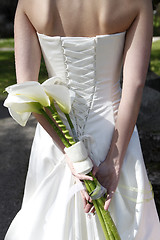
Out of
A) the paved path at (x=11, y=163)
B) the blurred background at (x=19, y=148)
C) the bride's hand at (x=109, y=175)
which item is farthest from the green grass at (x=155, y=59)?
the bride's hand at (x=109, y=175)

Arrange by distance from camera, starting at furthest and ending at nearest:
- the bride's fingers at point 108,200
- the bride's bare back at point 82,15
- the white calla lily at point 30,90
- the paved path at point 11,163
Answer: the paved path at point 11,163 → the bride's fingers at point 108,200 → the bride's bare back at point 82,15 → the white calla lily at point 30,90

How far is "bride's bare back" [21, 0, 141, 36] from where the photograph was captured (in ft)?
5.96

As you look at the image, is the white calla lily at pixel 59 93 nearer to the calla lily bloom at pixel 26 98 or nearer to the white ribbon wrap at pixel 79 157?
the calla lily bloom at pixel 26 98

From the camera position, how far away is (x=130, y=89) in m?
1.92

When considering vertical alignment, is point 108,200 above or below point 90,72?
below

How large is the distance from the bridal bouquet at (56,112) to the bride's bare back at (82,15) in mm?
242

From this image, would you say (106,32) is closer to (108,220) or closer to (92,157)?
(92,157)

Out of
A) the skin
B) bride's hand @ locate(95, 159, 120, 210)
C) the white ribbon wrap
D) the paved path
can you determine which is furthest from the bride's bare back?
the paved path

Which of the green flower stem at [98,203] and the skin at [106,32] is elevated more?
the skin at [106,32]

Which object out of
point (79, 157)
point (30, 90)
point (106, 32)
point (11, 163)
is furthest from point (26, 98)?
point (11, 163)

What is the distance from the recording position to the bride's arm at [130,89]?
6.15ft

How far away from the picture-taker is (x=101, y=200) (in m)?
1.94

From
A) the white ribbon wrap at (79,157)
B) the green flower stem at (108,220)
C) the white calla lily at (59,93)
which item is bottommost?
the green flower stem at (108,220)

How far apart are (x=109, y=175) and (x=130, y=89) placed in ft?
1.40
